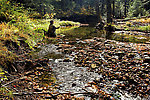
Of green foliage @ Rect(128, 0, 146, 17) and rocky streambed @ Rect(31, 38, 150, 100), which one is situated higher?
green foliage @ Rect(128, 0, 146, 17)

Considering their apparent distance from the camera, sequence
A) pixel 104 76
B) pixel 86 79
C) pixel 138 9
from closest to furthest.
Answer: pixel 86 79
pixel 104 76
pixel 138 9

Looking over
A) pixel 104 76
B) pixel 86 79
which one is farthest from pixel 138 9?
pixel 86 79

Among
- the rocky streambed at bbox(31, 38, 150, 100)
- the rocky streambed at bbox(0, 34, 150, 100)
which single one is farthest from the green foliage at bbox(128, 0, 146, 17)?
the rocky streambed at bbox(0, 34, 150, 100)

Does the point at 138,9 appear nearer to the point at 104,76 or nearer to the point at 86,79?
the point at 104,76

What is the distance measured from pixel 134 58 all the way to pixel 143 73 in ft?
4.83

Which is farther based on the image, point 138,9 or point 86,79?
point 138,9

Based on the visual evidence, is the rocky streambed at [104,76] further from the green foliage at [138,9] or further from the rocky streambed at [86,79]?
the green foliage at [138,9]

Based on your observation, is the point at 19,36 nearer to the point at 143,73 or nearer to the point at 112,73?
the point at 112,73

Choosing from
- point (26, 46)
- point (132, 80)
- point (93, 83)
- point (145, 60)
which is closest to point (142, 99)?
point (132, 80)

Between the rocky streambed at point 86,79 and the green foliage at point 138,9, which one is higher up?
the green foliage at point 138,9

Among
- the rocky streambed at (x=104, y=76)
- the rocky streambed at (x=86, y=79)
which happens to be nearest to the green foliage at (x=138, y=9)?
the rocky streambed at (x=104, y=76)

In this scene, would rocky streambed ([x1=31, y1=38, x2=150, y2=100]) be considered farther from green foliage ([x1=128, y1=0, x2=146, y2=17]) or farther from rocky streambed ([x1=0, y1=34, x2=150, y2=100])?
green foliage ([x1=128, y1=0, x2=146, y2=17])

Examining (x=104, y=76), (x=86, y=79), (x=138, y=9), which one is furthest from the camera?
(x=138, y=9)

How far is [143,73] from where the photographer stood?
443 cm
